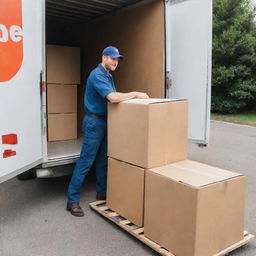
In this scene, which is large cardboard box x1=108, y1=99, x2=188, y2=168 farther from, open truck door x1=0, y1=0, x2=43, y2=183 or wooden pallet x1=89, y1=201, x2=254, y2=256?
open truck door x1=0, y1=0, x2=43, y2=183

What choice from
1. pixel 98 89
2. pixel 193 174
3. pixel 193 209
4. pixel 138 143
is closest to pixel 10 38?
pixel 98 89

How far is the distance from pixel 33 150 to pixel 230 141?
6.06 meters

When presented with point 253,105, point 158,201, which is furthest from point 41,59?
point 253,105

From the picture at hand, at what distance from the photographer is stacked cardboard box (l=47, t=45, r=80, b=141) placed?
4.98m

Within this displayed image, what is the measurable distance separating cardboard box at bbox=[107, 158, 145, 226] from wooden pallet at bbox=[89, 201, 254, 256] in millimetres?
49

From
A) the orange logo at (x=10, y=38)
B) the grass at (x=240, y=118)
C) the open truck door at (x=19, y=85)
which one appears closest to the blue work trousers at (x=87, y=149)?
the open truck door at (x=19, y=85)

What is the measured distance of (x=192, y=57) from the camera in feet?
14.1

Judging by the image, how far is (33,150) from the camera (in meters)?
3.37

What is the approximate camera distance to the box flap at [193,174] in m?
2.64

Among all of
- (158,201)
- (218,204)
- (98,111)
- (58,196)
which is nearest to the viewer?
(218,204)

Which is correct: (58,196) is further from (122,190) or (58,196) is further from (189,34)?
(189,34)

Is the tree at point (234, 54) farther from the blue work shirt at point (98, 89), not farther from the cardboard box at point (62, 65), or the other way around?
the blue work shirt at point (98, 89)

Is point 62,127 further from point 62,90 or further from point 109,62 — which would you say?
point 109,62

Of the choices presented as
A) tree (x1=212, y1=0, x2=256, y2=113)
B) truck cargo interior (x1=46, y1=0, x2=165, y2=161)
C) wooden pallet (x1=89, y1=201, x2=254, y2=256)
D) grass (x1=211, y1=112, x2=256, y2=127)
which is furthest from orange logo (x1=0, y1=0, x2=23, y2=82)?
tree (x1=212, y1=0, x2=256, y2=113)
